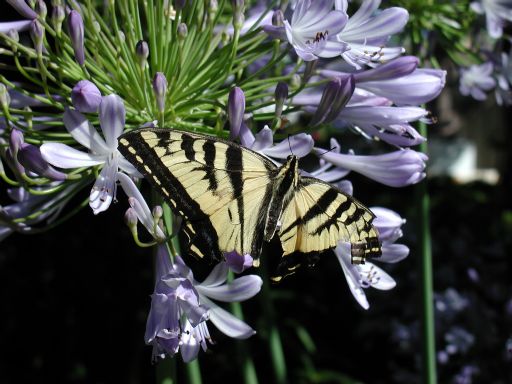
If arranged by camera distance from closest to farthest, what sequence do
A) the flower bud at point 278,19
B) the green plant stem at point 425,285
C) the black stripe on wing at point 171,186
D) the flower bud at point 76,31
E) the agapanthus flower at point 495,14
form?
1. the black stripe on wing at point 171,186
2. the flower bud at point 76,31
3. the flower bud at point 278,19
4. the green plant stem at point 425,285
5. the agapanthus flower at point 495,14

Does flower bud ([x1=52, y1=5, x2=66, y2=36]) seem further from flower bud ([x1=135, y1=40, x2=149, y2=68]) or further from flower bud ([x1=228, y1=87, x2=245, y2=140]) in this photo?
flower bud ([x1=228, y1=87, x2=245, y2=140])

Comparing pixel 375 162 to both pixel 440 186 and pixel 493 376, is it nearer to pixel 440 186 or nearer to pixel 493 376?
pixel 493 376

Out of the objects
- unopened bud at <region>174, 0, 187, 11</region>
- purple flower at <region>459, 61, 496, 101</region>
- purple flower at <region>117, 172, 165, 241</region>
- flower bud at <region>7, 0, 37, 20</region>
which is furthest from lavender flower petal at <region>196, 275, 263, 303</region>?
purple flower at <region>459, 61, 496, 101</region>

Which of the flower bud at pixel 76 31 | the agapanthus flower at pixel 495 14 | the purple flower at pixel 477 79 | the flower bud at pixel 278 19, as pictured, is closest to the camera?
the flower bud at pixel 76 31

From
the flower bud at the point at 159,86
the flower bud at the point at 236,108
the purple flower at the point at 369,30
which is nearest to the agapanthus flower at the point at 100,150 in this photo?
the flower bud at the point at 159,86

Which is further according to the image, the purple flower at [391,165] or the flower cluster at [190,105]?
the purple flower at [391,165]

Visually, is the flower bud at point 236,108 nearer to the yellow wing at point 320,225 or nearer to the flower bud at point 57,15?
the yellow wing at point 320,225

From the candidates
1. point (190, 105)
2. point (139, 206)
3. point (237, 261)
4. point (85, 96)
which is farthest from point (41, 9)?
point (237, 261)
